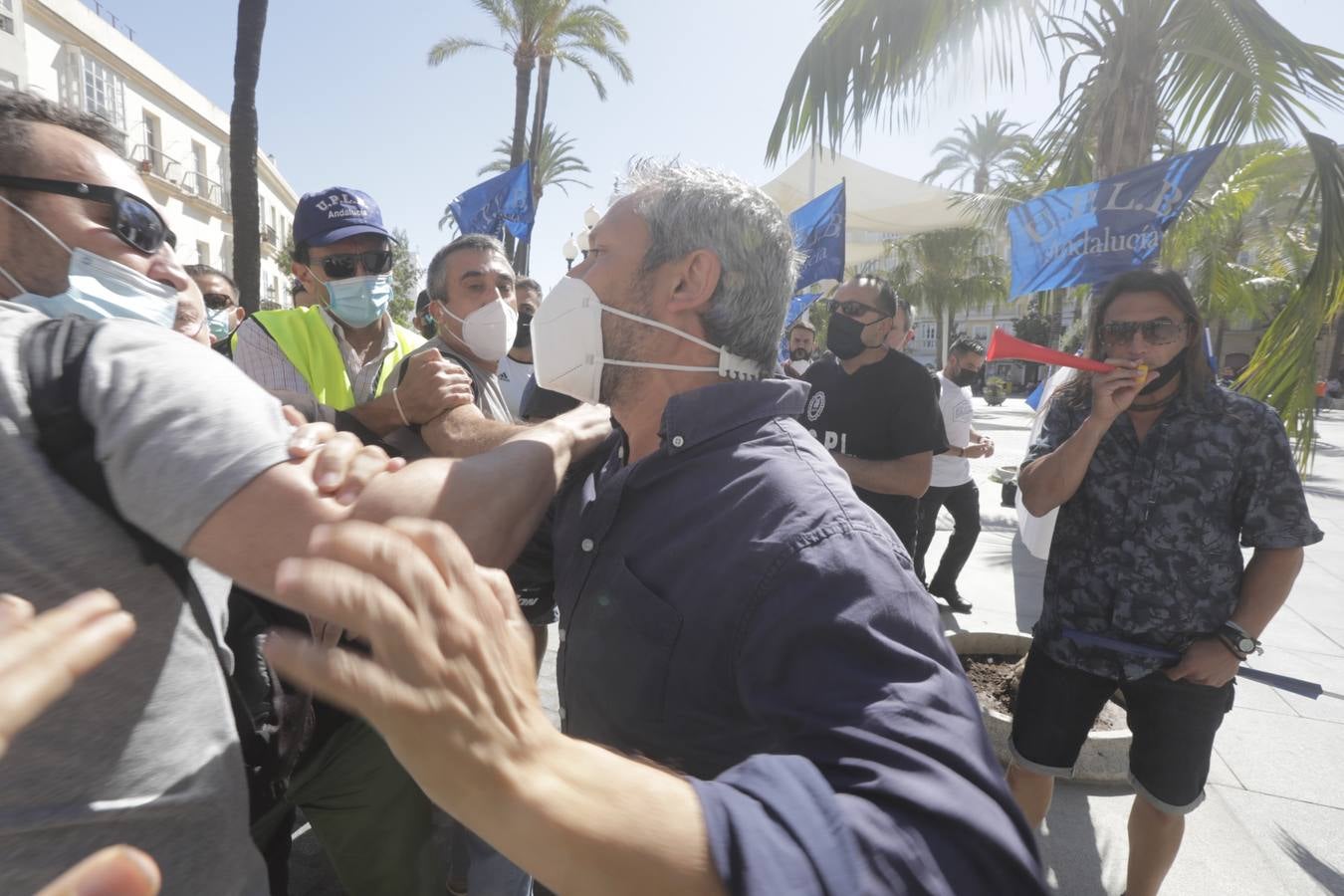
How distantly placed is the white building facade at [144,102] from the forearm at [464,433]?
16.9 m

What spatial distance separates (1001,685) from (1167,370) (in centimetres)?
195

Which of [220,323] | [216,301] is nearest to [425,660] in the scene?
[220,323]

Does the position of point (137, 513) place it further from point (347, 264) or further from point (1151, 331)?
point (1151, 331)

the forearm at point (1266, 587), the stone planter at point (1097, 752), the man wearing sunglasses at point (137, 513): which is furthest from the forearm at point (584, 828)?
the stone planter at point (1097, 752)

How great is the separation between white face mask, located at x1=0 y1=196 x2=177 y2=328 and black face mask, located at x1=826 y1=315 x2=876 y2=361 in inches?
121

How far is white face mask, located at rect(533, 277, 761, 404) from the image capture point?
1.69 meters

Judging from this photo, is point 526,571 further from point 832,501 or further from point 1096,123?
point 1096,123

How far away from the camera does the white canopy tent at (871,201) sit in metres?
21.4

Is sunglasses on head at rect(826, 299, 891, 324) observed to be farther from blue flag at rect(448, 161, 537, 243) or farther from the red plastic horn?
blue flag at rect(448, 161, 537, 243)

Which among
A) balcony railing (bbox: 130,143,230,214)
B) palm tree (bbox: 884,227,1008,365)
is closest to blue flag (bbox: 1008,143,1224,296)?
palm tree (bbox: 884,227,1008,365)

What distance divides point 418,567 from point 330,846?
6.03 ft

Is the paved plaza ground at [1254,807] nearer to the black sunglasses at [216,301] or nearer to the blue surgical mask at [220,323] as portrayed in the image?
the blue surgical mask at [220,323]

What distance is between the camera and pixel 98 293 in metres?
1.29

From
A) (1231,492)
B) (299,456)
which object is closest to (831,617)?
(299,456)
